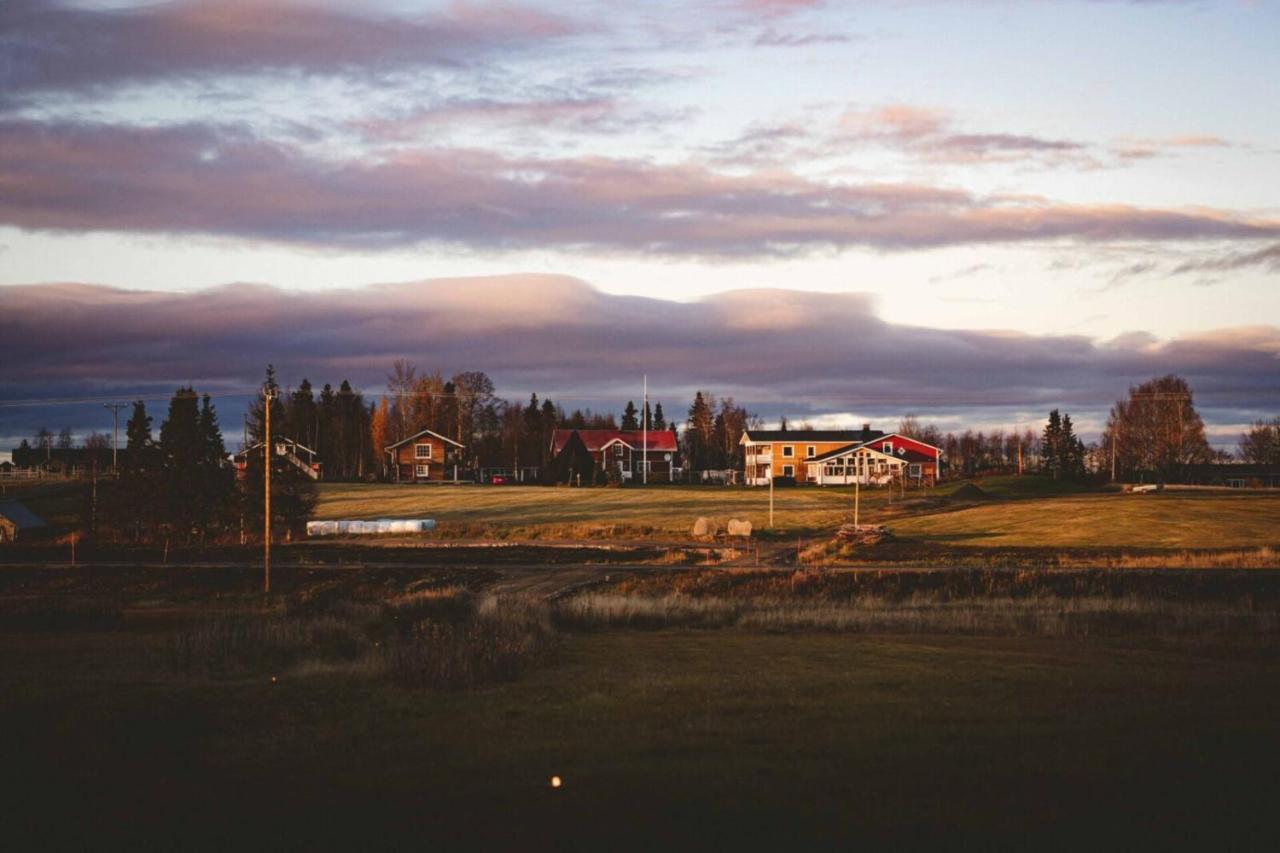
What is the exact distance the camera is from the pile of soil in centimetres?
9230

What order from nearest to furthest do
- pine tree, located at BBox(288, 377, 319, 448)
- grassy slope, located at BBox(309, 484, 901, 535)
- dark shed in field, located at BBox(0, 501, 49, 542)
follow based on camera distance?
dark shed in field, located at BBox(0, 501, 49, 542), grassy slope, located at BBox(309, 484, 901, 535), pine tree, located at BBox(288, 377, 319, 448)

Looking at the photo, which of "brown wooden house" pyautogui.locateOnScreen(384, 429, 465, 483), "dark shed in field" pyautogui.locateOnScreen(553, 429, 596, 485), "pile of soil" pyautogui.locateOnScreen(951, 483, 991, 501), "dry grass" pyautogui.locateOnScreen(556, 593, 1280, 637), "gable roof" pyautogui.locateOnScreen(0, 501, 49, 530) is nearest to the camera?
"dry grass" pyautogui.locateOnScreen(556, 593, 1280, 637)

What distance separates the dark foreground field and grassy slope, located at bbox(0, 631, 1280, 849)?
0.05 meters

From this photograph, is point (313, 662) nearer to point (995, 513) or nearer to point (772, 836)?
point (772, 836)

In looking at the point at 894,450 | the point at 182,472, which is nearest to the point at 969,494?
the point at 894,450

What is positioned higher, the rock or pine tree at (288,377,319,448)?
pine tree at (288,377,319,448)

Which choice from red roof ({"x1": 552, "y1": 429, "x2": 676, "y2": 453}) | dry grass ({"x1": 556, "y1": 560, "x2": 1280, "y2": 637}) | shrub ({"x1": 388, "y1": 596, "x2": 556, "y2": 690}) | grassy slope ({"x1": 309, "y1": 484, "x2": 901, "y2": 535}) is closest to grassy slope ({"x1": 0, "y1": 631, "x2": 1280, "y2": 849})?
shrub ({"x1": 388, "y1": 596, "x2": 556, "y2": 690})

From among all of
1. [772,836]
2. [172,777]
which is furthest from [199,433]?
[772,836]

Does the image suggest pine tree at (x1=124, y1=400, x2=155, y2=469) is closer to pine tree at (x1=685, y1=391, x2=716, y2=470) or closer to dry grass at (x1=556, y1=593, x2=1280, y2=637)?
dry grass at (x1=556, y1=593, x2=1280, y2=637)

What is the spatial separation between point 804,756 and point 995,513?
67247mm

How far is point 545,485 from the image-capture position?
119m

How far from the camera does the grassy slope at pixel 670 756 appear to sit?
12039mm

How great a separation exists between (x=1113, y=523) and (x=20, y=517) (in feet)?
237

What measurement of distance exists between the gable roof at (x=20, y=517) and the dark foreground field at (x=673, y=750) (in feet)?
190
